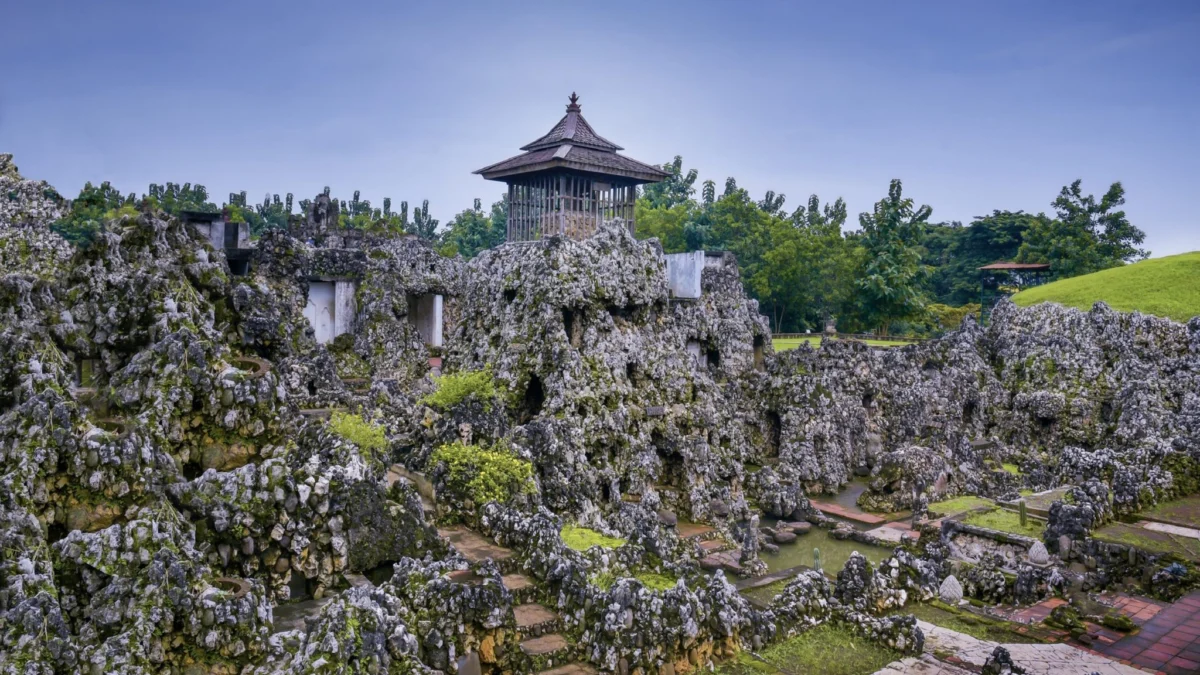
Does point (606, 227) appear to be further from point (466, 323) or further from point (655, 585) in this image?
point (655, 585)

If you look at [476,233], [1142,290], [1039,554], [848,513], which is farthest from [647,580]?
[476,233]

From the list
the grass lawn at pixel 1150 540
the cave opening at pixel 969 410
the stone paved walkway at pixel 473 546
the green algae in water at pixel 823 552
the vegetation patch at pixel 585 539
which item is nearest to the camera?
the stone paved walkway at pixel 473 546

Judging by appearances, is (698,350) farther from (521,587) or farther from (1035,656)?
(521,587)

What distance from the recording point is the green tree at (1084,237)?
164 feet

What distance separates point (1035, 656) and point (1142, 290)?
96.4 feet

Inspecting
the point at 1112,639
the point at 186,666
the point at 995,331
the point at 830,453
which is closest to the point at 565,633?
the point at 186,666

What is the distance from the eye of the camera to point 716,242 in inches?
2221

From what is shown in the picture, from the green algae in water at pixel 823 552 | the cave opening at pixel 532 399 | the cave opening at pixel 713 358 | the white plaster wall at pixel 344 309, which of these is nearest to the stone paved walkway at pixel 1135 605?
the green algae in water at pixel 823 552

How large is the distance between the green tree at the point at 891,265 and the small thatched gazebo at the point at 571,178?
1606cm

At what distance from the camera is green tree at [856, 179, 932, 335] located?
1798 inches

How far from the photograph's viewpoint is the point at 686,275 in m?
26.8

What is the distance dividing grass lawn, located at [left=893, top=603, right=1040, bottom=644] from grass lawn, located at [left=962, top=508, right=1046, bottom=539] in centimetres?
526

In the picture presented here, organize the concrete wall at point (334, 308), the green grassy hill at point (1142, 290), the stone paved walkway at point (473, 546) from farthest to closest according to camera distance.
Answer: the green grassy hill at point (1142, 290) → the concrete wall at point (334, 308) → the stone paved walkway at point (473, 546)

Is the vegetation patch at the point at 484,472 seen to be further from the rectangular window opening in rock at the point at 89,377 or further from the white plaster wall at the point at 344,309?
the white plaster wall at the point at 344,309
